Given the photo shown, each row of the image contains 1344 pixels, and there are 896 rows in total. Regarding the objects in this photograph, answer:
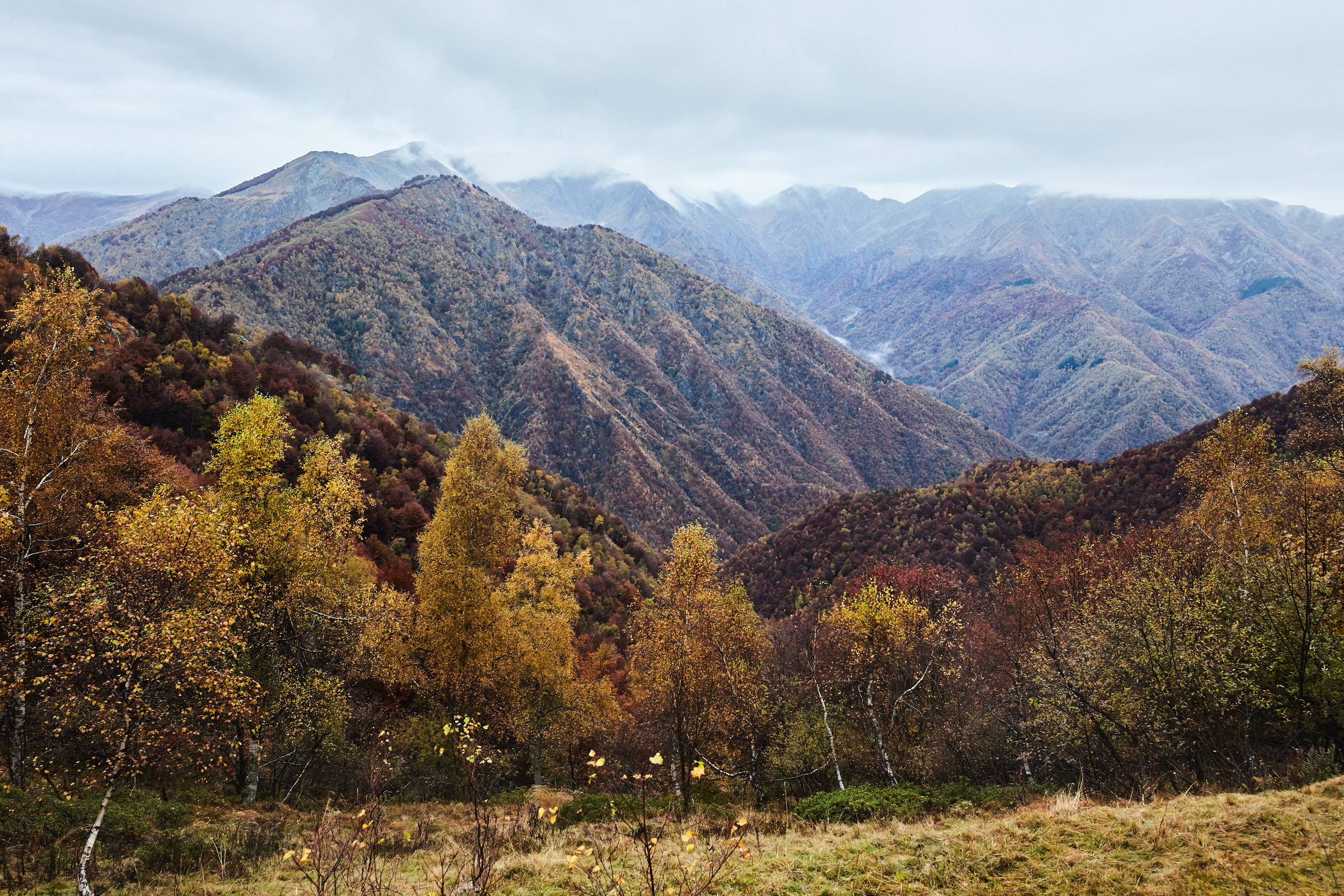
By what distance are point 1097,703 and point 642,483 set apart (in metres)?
176

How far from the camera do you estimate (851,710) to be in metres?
30.4

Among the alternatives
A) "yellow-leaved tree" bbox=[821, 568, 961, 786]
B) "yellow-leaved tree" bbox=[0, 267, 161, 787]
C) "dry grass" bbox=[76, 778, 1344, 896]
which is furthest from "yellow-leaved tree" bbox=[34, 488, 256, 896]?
"yellow-leaved tree" bbox=[821, 568, 961, 786]

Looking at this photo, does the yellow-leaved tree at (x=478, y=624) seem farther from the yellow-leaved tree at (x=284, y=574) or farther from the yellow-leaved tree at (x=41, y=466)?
the yellow-leaved tree at (x=41, y=466)

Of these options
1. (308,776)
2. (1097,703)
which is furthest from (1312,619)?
(308,776)

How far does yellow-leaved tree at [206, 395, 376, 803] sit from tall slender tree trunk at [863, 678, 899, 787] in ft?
68.9

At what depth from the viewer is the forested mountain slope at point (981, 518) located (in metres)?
77.9

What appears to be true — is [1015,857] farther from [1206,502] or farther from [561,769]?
[1206,502]

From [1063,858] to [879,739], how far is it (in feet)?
59.6

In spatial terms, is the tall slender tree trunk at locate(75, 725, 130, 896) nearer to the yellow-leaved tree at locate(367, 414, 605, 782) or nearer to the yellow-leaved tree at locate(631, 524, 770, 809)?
the yellow-leaved tree at locate(367, 414, 605, 782)

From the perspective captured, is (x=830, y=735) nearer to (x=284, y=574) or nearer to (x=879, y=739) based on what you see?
(x=879, y=739)

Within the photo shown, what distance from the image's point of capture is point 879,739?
85.4 ft

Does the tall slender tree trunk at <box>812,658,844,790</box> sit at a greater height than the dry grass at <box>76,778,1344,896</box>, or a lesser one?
lesser

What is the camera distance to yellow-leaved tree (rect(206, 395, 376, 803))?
717 inches

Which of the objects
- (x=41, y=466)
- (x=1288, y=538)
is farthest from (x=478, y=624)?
(x=1288, y=538)
